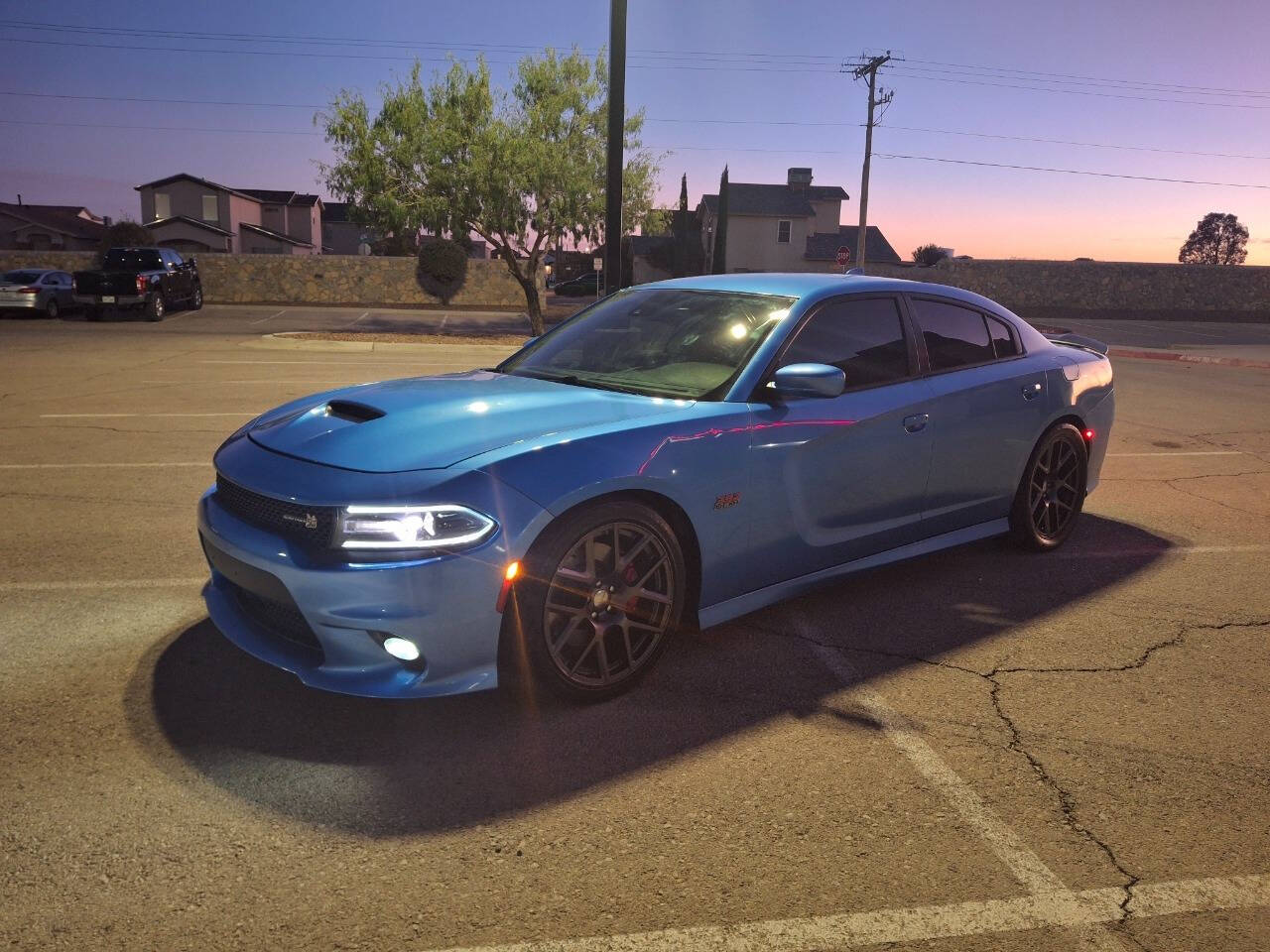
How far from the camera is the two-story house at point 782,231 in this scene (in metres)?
68.0

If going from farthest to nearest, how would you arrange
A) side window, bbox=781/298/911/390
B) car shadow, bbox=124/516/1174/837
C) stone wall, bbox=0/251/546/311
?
stone wall, bbox=0/251/546/311, side window, bbox=781/298/911/390, car shadow, bbox=124/516/1174/837

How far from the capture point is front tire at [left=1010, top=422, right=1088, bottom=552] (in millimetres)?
5688

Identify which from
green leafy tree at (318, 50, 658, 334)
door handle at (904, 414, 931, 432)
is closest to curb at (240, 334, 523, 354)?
green leafy tree at (318, 50, 658, 334)

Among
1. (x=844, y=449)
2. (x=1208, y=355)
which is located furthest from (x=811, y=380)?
(x=1208, y=355)

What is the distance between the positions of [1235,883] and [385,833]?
241 cm

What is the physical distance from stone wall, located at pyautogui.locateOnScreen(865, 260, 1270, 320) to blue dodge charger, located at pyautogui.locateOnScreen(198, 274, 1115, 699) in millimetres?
47316

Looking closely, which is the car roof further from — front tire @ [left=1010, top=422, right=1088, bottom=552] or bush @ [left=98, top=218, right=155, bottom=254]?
bush @ [left=98, top=218, right=155, bottom=254]

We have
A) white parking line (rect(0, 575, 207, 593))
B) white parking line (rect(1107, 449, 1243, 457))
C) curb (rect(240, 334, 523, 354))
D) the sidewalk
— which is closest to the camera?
white parking line (rect(0, 575, 207, 593))

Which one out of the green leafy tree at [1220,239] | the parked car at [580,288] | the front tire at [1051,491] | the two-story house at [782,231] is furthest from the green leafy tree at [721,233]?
the green leafy tree at [1220,239]

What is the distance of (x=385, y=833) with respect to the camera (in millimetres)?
2910

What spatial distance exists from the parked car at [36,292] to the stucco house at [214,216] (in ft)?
120

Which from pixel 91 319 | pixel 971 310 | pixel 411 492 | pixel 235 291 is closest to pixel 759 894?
pixel 411 492

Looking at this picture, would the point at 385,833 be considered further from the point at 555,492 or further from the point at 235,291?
the point at 235,291

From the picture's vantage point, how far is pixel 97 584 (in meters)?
5.04
